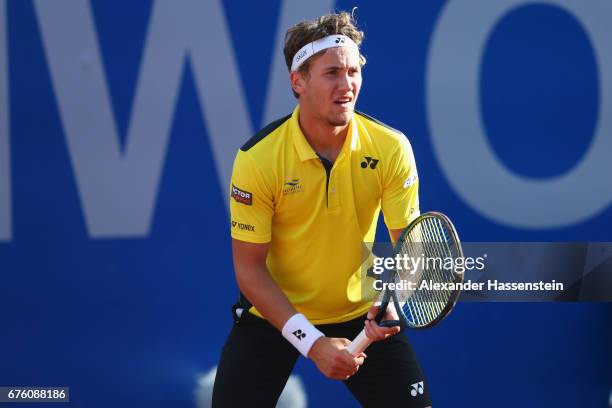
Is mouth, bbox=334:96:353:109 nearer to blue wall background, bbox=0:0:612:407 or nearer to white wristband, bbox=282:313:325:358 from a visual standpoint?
white wristband, bbox=282:313:325:358

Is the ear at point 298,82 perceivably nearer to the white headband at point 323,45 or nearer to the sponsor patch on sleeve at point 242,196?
the white headband at point 323,45

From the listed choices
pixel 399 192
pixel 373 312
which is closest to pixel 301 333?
pixel 373 312

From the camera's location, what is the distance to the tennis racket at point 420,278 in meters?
2.93

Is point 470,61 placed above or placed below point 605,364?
above

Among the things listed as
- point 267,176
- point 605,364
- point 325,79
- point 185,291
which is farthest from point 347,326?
point 605,364

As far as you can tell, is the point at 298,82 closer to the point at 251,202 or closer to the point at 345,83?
the point at 345,83

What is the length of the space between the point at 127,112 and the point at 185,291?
75 cm

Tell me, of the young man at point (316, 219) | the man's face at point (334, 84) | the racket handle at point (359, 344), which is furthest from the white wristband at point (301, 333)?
the man's face at point (334, 84)

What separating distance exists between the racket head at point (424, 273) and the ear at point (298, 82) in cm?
58

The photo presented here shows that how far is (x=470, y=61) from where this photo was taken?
4203mm

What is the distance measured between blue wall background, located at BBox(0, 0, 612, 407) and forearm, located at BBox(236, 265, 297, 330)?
1100mm

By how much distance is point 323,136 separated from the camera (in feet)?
10.8

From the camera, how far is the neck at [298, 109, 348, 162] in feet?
10.8

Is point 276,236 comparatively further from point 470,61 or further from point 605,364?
point 605,364
